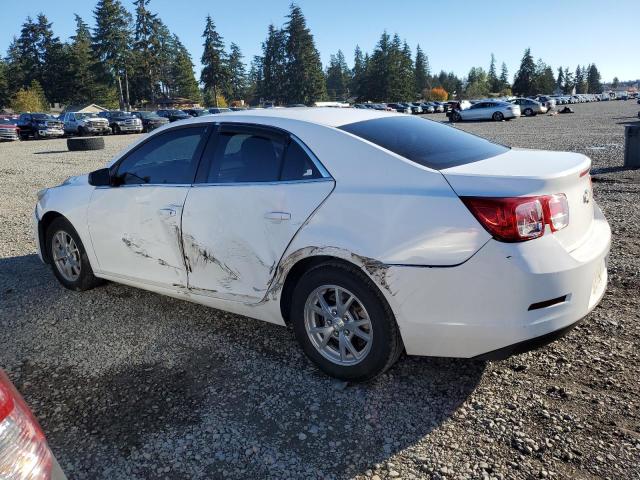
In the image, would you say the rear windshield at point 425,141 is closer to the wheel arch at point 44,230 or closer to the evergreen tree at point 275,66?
the wheel arch at point 44,230

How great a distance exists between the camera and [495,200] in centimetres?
253

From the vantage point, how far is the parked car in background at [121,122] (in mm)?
34812

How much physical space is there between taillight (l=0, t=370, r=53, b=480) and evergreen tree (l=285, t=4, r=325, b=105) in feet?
321

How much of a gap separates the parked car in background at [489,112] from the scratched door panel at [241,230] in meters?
37.0

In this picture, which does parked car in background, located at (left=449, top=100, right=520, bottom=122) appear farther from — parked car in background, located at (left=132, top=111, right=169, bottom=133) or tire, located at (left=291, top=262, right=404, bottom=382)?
tire, located at (left=291, top=262, right=404, bottom=382)

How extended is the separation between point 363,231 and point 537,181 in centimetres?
91

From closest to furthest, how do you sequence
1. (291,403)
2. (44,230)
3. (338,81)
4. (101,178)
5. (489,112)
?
(291,403) → (101,178) → (44,230) → (489,112) → (338,81)

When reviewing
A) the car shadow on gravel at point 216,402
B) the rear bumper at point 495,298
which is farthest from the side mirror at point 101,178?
the rear bumper at point 495,298

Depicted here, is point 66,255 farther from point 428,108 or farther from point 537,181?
point 428,108

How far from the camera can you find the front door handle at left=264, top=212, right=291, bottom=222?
308cm

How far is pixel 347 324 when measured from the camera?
9.87 feet

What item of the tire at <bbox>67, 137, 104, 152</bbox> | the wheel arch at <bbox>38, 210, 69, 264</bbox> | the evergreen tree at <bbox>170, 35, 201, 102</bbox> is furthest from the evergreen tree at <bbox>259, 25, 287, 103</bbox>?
the wheel arch at <bbox>38, 210, 69, 264</bbox>

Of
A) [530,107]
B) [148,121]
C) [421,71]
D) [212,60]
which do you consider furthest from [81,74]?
[421,71]

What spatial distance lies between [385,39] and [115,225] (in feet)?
377
